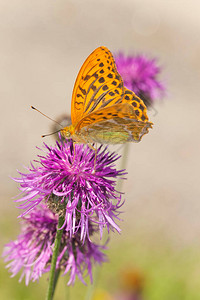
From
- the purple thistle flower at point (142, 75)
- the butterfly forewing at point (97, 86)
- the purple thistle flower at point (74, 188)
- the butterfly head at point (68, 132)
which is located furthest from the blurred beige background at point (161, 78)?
the purple thistle flower at point (74, 188)

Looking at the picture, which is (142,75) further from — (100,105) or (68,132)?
(68,132)

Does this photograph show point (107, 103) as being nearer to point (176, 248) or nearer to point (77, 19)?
point (176, 248)

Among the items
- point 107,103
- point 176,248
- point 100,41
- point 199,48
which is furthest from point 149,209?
point 199,48

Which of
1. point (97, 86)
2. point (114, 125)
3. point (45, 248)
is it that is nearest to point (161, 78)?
point (97, 86)

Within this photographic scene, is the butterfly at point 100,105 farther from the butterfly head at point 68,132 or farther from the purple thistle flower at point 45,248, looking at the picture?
the purple thistle flower at point 45,248

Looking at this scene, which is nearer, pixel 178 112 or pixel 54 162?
pixel 54 162

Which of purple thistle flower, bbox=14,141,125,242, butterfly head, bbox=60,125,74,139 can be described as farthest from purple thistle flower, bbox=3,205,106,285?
butterfly head, bbox=60,125,74,139

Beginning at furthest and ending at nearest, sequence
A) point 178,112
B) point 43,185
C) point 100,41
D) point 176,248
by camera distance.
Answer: point 100,41 < point 178,112 < point 176,248 < point 43,185
